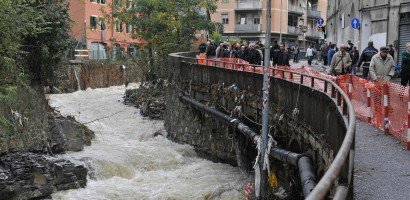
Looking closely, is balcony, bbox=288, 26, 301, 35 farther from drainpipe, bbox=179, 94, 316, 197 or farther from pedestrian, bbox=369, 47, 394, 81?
pedestrian, bbox=369, 47, 394, 81

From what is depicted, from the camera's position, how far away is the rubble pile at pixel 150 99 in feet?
101

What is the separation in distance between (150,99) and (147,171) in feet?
48.9

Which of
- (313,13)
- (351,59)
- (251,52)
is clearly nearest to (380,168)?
(351,59)

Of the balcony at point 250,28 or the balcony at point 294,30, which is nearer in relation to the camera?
the balcony at point 250,28

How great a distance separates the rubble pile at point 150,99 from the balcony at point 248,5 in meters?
34.3

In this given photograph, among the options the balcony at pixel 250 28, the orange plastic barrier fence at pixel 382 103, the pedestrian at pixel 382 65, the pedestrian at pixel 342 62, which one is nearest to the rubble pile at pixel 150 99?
the pedestrian at pixel 342 62

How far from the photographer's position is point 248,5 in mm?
68062

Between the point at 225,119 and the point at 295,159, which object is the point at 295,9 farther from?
the point at 295,159

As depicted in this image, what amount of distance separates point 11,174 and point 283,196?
7500mm

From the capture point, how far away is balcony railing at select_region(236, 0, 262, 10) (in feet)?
221

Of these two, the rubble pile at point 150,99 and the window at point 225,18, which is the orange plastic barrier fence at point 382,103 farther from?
the window at point 225,18

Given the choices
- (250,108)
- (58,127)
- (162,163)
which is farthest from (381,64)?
(58,127)

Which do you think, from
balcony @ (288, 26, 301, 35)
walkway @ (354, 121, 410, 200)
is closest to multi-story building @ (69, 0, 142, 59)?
balcony @ (288, 26, 301, 35)

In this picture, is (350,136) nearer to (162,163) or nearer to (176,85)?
(162,163)
